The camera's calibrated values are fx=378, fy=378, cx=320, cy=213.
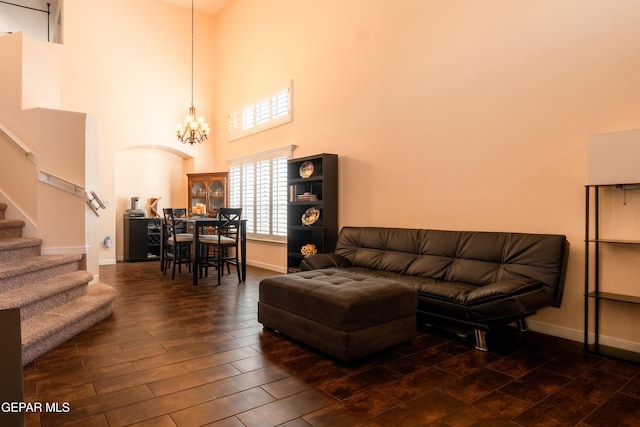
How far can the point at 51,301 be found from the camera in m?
3.26

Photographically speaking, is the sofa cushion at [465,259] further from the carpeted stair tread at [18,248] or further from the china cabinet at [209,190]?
the china cabinet at [209,190]

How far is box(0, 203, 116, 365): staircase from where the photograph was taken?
2.79 m

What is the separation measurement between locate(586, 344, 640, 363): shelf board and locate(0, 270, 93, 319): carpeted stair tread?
4264 mm

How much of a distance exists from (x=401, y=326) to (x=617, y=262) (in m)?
1.74

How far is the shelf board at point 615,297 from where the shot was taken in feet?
8.72

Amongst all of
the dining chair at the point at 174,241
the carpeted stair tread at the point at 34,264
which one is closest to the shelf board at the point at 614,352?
the carpeted stair tread at the point at 34,264

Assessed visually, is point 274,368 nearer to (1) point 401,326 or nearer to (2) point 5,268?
(1) point 401,326

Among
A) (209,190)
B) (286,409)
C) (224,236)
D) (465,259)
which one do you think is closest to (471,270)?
(465,259)

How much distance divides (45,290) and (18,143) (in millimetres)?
1731

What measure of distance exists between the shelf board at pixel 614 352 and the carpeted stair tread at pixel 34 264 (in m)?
4.54

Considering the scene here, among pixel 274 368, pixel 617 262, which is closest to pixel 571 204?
pixel 617 262

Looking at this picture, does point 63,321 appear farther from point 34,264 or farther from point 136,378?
point 136,378

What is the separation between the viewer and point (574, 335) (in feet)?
10.3

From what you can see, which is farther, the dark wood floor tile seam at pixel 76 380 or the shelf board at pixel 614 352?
the shelf board at pixel 614 352
